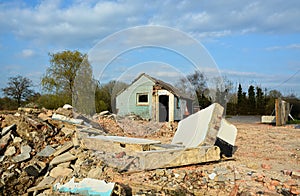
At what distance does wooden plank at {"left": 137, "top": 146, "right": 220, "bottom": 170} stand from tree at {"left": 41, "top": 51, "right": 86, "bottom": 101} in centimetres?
767

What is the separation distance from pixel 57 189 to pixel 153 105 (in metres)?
4.12

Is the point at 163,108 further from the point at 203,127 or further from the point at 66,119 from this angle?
the point at 66,119

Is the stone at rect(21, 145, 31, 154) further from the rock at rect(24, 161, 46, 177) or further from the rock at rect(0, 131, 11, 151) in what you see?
the rock at rect(24, 161, 46, 177)

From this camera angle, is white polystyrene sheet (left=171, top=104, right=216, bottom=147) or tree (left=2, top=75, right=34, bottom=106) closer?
white polystyrene sheet (left=171, top=104, right=216, bottom=147)

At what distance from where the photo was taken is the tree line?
5.84m

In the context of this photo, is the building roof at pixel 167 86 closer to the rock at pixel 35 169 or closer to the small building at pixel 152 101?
the small building at pixel 152 101

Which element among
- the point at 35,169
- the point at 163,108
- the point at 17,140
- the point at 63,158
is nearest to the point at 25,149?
the point at 17,140

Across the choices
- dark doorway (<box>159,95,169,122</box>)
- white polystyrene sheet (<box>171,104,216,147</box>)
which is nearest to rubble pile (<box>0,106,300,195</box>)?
dark doorway (<box>159,95,169,122</box>)

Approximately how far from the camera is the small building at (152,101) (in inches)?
244

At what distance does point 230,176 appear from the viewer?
4500 millimetres

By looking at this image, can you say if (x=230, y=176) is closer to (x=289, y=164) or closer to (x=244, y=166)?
(x=244, y=166)

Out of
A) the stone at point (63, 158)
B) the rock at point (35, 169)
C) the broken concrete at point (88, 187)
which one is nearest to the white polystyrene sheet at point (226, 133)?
the broken concrete at point (88, 187)

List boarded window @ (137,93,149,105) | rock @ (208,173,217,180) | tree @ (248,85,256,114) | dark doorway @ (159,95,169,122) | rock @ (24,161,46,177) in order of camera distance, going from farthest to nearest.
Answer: tree @ (248,85,256,114)
boarded window @ (137,93,149,105)
dark doorway @ (159,95,169,122)
rock @ (24,161,46,177)
rock @ (208,173,217,180)

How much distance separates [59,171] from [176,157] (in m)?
2.46
